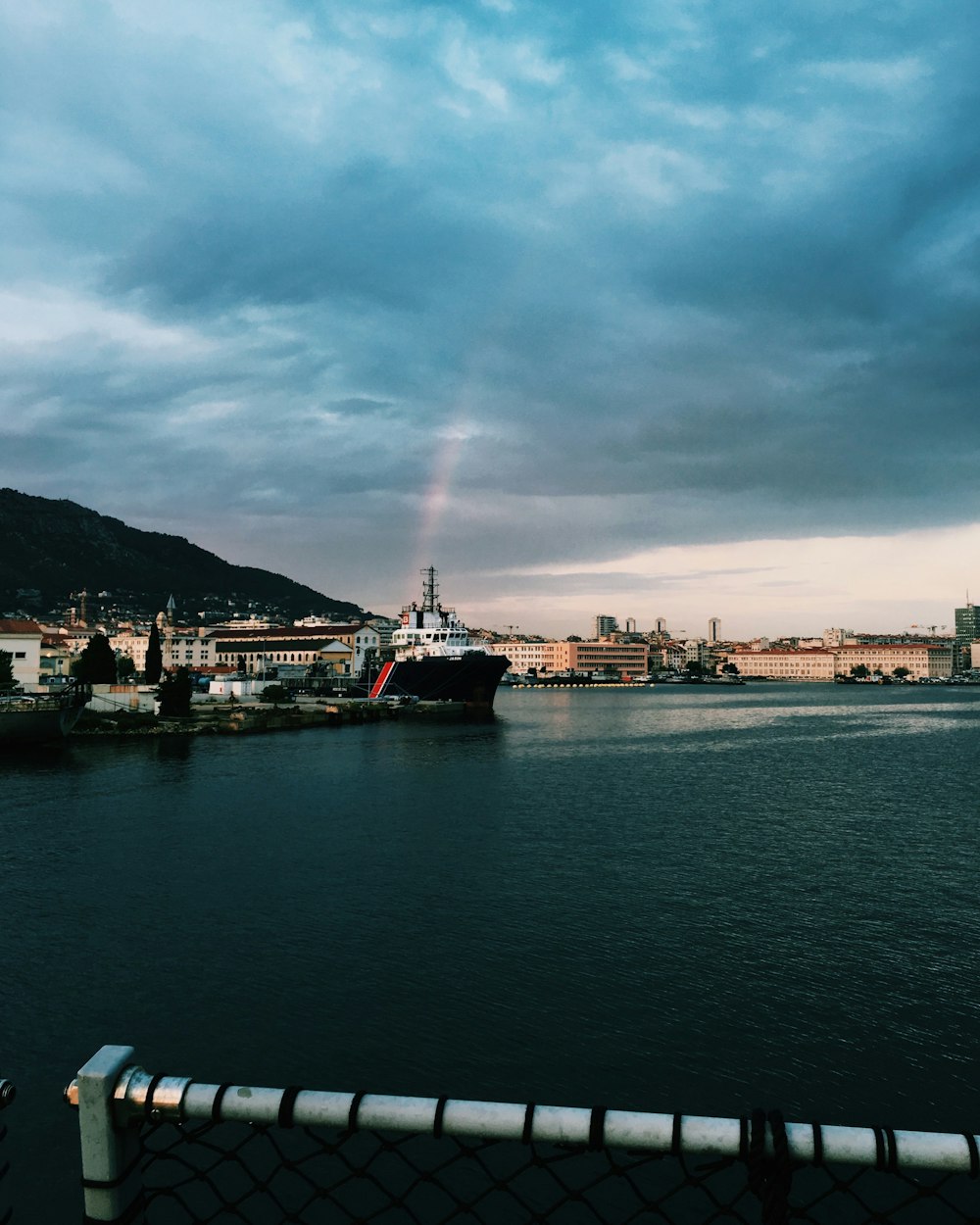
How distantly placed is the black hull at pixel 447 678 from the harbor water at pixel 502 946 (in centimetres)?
5086

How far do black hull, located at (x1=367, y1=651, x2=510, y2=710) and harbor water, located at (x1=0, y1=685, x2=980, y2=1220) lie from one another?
5086 centimetres

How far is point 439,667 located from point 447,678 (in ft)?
5.25

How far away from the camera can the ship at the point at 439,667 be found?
88312mm

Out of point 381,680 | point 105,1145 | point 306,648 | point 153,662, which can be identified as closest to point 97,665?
point 153,662

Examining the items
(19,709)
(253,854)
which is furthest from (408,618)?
(253,854)

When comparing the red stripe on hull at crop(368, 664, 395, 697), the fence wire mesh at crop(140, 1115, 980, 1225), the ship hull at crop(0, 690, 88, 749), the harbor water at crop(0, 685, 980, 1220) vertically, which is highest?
the red stripe on hull at crop(368, 664, 395, 697)

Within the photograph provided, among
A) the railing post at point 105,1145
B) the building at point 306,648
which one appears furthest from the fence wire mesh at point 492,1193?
the building at point 306,648

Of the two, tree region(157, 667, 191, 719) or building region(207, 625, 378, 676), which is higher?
building region(207, 625, 378, 676)

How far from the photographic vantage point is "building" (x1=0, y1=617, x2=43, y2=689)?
70.9 m

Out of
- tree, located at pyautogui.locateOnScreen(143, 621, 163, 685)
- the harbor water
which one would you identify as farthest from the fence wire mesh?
tree, located at pyautogui.locateOnScreen(143, 621, 163, 685)

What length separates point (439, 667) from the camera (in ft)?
290

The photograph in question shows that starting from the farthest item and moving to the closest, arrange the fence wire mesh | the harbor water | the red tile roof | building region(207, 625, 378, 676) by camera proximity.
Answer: building region(207, 625, 378, 676), the red tile roof, the harbor water, the fence wire mesh

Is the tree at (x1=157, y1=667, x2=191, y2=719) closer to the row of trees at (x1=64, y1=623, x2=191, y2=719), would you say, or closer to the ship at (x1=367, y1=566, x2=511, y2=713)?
the row of trees at (x1=64, y1=623, x2=191, y2=719)

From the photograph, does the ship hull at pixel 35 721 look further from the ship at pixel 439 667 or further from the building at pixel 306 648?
the building at pixel 306 648
